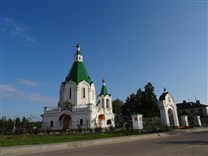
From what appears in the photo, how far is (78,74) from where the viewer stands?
119 feet

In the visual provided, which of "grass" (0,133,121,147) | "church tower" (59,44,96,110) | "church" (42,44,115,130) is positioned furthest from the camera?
"church tower" (59,44,96,110)

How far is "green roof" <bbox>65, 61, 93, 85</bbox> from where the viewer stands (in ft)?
117

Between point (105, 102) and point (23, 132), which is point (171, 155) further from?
point (105, 102)

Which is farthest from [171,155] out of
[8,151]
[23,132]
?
[23,132]

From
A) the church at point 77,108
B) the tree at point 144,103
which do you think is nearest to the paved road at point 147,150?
the church at point 77,108

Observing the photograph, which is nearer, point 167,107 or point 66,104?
point 167,107

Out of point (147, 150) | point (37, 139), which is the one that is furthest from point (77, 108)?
point (147, 150)

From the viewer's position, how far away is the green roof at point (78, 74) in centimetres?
3559

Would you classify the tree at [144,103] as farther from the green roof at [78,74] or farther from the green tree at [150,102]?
the green roof at [78,74]

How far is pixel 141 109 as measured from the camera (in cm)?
4000

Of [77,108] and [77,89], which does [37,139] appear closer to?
[77,108]

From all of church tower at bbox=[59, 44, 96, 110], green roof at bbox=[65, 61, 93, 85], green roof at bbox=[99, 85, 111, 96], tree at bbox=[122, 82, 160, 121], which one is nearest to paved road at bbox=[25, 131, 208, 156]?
church tower at bbox=[59, 44, 96, 110]

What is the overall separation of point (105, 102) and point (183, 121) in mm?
16454

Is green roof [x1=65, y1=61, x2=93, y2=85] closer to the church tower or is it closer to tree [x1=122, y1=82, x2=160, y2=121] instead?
the church tower
